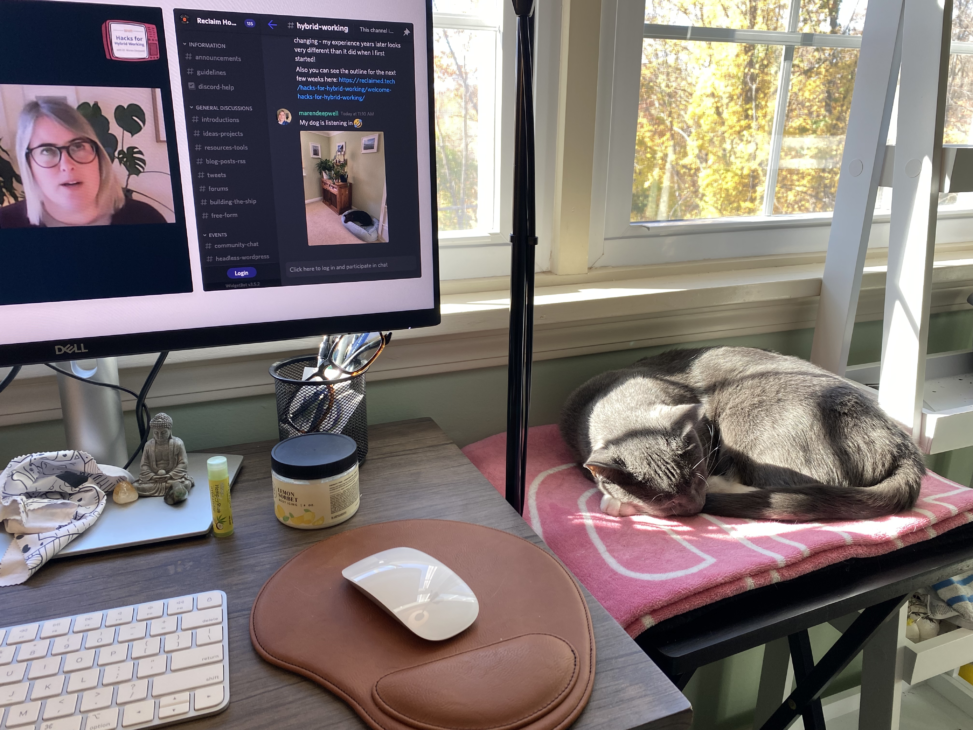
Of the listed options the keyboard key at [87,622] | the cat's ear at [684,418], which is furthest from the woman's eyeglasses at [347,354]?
the cat's ear at [684,418]

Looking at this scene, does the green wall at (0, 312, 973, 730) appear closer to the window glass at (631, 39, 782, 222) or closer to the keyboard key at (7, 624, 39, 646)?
the window glass at (631, 39, 782, 222)

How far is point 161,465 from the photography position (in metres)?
0.68

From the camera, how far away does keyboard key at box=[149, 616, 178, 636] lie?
459mm

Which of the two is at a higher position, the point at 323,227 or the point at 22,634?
the point at 323,227

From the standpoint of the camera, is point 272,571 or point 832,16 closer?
point 272,571

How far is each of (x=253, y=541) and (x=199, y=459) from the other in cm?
21

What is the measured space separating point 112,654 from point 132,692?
42 millimetres

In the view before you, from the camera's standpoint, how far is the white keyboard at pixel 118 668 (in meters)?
0.39

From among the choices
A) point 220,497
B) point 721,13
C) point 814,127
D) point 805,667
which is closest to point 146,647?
point 220,497

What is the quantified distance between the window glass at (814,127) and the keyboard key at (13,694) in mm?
1325

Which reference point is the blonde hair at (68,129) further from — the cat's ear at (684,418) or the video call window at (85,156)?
the cat's ear at (684,418)

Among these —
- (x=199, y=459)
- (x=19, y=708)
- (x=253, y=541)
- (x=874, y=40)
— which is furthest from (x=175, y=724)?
(x=874, y=40)

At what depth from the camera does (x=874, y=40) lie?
0.99 m

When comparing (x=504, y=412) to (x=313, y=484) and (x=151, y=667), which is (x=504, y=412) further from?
(x=151, y=667)
